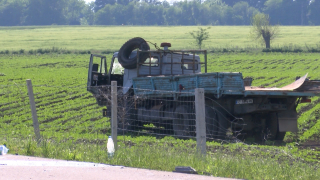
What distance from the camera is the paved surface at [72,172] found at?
654 centimetres

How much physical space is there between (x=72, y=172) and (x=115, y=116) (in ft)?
5.76

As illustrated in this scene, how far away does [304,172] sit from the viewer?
6.97 m

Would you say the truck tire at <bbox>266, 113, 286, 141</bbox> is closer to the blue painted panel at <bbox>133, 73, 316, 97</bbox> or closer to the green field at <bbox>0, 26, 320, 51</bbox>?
the blue painted panel at <bbox>133, 73, 316, 97</bbox>

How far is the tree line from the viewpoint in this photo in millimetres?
127812

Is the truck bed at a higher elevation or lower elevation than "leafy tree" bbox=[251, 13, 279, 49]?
lower

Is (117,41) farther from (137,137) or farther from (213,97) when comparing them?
(213,97)

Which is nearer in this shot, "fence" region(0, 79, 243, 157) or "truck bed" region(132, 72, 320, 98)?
"fence" region(0, 79, 243, 157)

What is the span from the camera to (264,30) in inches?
2496

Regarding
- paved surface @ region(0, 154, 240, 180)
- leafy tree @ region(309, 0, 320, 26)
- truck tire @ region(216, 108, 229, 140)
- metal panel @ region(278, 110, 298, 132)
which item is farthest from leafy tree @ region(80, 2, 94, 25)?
paved surface @ region(0, 154, 240, 180)

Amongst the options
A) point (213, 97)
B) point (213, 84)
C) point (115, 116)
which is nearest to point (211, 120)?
point (213, 97)

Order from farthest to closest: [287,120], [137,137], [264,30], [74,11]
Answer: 1. [74,11]
2. [264,30]
3. [137,137]
4. [287,120]

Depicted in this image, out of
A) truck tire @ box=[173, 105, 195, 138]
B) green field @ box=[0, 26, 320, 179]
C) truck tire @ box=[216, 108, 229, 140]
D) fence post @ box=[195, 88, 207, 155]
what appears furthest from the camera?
truck tire @ box=[173, 105, 195, 138]

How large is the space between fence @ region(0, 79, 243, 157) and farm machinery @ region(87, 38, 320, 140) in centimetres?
4

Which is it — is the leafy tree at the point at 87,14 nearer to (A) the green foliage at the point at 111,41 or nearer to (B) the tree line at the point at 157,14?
(B) the tree line at the point at 157,14
